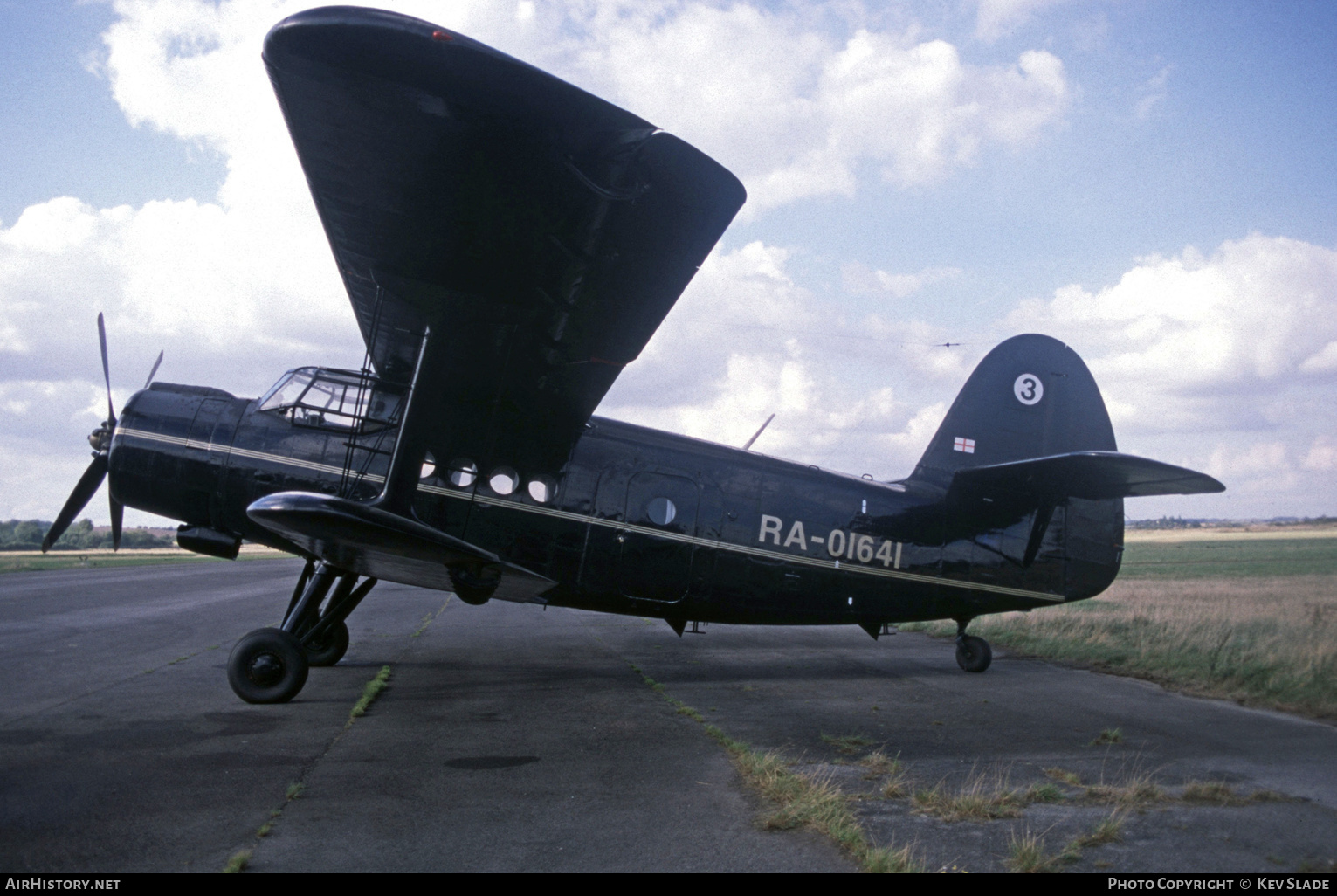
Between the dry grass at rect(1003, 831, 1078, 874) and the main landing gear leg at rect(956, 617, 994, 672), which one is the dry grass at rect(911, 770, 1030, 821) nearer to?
the dry grass at rect(1003, 831, 1078, 874)

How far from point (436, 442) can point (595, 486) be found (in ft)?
5.12

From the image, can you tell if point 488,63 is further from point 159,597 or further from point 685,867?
point 159,597

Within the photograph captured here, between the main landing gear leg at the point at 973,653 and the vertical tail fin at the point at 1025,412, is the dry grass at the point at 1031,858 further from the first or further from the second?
the vertical tail fin at the point at 1025,412

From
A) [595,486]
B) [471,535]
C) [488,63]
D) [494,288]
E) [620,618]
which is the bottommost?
[620,618]

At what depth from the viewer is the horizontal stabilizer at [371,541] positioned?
17.5ft

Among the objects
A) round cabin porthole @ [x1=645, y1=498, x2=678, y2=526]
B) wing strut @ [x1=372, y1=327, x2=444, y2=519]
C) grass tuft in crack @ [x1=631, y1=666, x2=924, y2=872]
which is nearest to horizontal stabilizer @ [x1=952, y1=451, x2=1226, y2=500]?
round cabin porthole @ [x1=645, y1=498, x2=678, y2=526]

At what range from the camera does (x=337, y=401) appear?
294 inches

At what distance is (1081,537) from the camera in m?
9.20

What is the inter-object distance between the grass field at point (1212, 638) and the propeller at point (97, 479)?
11.1 meters

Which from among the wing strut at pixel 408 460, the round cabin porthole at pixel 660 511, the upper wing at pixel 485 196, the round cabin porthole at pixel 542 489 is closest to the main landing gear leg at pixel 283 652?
the wing strut at pixel 408 460

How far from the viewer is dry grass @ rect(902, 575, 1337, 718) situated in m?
7.71

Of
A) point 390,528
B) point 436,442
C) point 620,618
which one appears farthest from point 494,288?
point 620,618

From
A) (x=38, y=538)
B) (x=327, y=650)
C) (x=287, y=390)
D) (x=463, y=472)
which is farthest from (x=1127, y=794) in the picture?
(x=38, y=538)

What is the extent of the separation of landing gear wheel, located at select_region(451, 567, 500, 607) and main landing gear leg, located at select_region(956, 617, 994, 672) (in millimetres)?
5475
